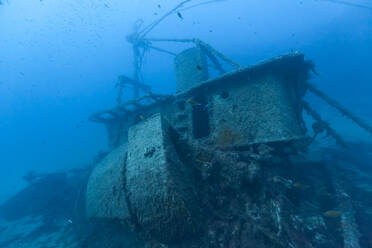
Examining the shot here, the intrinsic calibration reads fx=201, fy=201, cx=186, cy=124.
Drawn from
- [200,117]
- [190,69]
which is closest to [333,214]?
[200,117]

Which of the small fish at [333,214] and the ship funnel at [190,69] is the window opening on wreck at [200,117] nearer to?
the ship funnel at [190,69]

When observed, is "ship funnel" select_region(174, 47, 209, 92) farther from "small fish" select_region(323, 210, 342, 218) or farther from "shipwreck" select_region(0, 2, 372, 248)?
"small fish" select_region(323, 210, 342, 218)

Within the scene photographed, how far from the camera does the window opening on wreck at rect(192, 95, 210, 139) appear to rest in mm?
7975

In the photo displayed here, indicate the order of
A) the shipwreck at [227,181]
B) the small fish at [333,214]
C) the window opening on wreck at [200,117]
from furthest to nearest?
the window opening on wreck at [200,117]
the small fish at [333,214]
the shipwreck at [227,181]

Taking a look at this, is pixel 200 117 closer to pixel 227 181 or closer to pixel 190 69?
pixel 190 69

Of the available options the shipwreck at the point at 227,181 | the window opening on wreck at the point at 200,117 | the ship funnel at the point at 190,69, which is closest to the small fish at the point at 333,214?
the shipwreck at the point at 227,181

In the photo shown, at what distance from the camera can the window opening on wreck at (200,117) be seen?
314 inches

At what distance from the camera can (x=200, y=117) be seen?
28.4ft

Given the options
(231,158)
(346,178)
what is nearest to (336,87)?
(346,178)

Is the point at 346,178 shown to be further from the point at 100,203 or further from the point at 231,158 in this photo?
the point at 100,203

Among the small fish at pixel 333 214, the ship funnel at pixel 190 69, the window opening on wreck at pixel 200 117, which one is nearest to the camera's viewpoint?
the small fish at pixel 333 214

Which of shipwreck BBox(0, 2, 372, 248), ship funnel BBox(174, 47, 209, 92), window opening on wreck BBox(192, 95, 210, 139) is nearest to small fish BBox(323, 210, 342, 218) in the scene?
shipwreck BBox(0, 2, 372, 248)

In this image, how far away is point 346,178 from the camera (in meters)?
7.48

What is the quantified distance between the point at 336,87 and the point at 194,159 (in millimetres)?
59333
